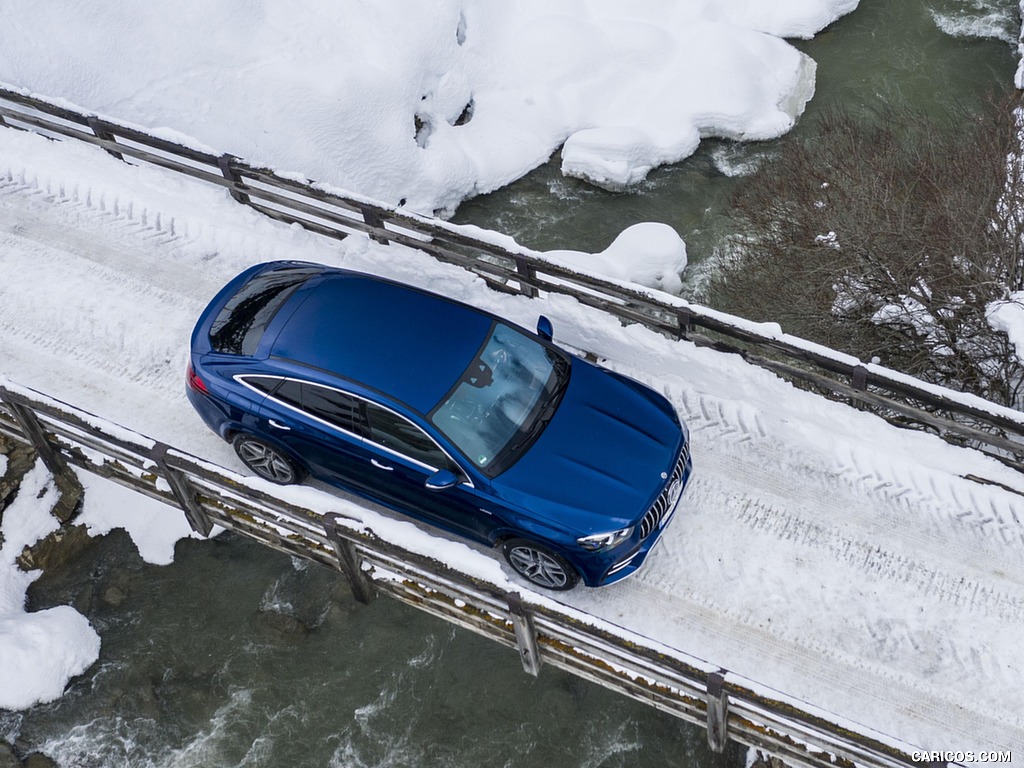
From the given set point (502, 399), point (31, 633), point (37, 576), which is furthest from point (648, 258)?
point (31, 633)

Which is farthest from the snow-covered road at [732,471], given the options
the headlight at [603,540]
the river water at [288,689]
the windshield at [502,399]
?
the river water at [288,689]

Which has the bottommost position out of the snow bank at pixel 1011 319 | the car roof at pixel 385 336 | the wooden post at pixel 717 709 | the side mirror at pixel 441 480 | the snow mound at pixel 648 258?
the snow mound at pixel 648 258

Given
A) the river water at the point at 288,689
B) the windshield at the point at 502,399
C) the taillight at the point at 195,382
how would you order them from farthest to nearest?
the river water at the point at 288,689 → the taillight at the point at 195,382 → the windshield at the point at 502,399

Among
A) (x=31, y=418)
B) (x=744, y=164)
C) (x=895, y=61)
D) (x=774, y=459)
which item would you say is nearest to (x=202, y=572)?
(x=31, y=418)

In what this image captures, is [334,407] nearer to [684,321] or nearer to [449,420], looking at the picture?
[449,420]

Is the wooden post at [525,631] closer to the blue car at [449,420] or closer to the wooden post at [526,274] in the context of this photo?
the blue car at [449,420]

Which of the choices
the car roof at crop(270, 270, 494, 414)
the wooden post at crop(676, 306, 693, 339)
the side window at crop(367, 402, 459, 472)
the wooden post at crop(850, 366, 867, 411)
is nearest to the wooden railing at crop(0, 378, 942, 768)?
the side window at crop(367, 402, 459, 472)

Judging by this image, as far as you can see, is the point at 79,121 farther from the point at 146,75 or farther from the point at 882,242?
the point at 882,242
